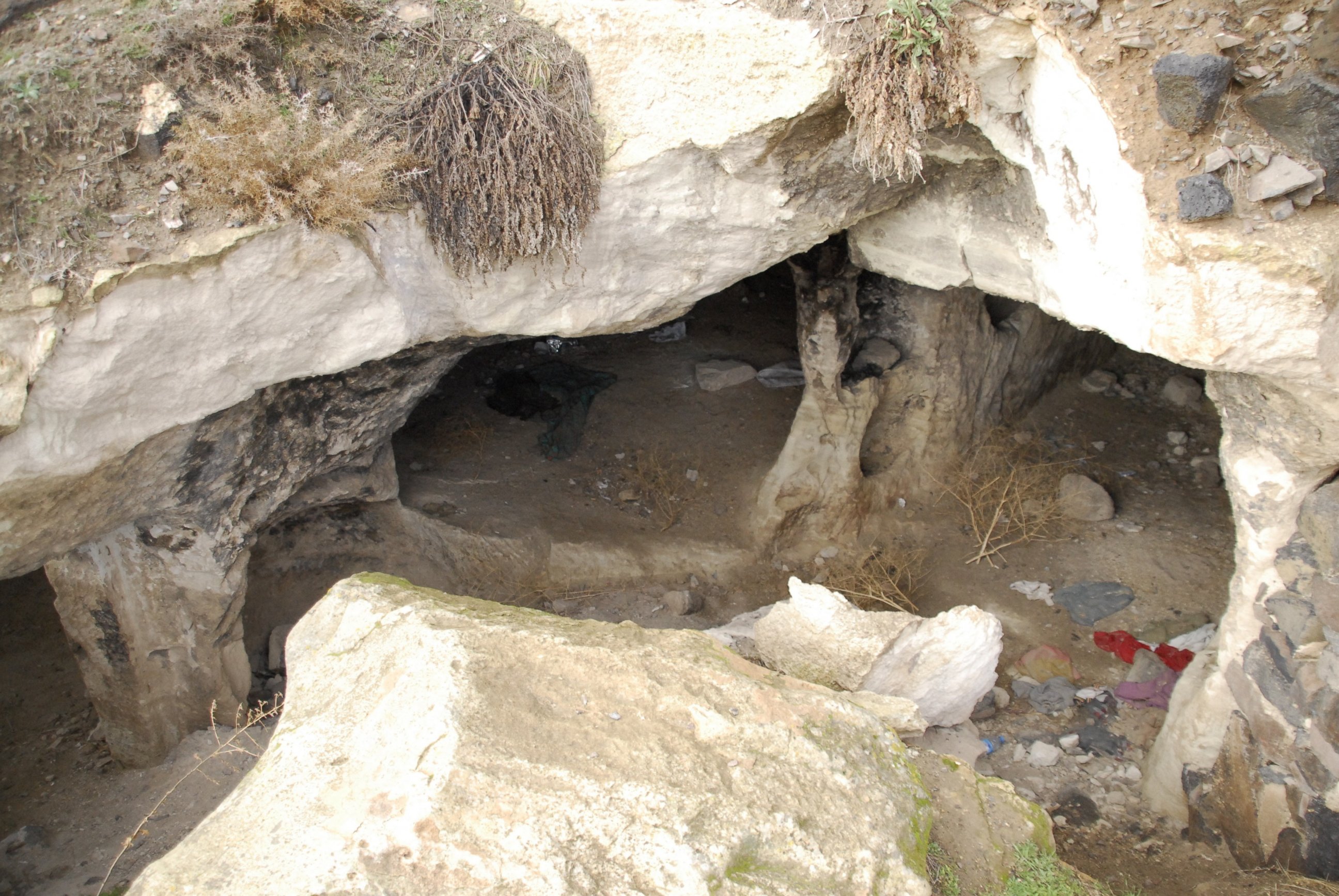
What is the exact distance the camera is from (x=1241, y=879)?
296 centimetres

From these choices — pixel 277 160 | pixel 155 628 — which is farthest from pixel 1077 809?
pixel 155 628

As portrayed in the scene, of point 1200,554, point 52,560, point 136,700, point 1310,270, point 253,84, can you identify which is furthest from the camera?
point 1200,554

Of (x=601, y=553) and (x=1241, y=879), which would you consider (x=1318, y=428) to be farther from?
(x=601, y=553)

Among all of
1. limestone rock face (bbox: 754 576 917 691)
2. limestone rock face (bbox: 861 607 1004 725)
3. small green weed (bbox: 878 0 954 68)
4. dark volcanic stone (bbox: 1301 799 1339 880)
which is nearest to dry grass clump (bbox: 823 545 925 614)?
limestone rock face (bbox: 861 607 1004 725)

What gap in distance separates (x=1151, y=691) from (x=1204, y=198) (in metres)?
2.63

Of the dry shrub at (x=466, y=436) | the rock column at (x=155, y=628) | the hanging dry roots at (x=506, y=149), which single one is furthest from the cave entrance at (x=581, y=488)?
the hanging dry roots at (x=506, y=149)

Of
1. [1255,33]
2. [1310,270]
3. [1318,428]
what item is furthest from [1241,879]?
[1255,33]

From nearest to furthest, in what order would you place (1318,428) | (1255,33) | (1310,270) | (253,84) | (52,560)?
(1310,270), (1255,33), (1318,428), (253,84), (52,560)

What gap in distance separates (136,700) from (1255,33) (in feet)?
16.5

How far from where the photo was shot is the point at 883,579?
5.02 metres

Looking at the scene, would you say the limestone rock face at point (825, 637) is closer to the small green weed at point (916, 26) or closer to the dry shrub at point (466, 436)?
the small green weed at point (916, 26)

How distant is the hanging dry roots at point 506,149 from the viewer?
3059mm

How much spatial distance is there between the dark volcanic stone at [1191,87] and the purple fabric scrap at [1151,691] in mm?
2695

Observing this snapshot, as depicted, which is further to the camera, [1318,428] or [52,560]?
[52,560]
